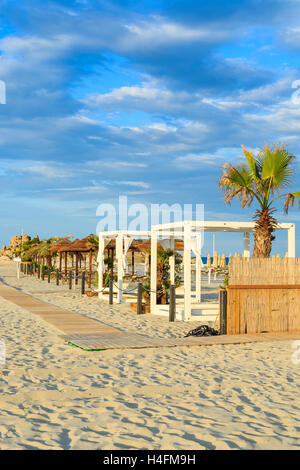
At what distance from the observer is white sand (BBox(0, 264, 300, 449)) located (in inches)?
201

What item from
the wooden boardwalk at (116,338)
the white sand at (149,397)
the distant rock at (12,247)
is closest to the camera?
the white sand at (149,397)

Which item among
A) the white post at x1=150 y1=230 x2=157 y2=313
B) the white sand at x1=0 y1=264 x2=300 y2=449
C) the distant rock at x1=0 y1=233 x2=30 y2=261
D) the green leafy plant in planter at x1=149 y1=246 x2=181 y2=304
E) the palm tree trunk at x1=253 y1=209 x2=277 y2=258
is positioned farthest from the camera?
the distant rock at x1=0 y1=233 x2=30 y2=261

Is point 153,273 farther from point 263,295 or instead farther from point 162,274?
point 263,295

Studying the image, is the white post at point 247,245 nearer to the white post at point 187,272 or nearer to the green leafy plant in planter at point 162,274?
the green leafy plant in planter at point 162,274

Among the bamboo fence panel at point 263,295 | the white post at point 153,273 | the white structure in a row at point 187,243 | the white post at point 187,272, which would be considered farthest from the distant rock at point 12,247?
the bamboo fence panel at point 263,295

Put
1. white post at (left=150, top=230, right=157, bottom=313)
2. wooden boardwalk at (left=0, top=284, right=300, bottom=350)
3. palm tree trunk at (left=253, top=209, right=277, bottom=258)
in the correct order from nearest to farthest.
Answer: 1. wooden boardwalk at (left=0, top=284, right=300, bottom=350)
2. palm tree trunk at (left=253, top=209, right=277, bottom=258)
3. white post at (left=150, top=230, right=157, bottom=313)

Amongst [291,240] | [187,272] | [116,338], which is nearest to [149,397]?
[116,338]

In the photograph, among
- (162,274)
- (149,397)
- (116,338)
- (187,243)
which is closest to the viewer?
(149,397)

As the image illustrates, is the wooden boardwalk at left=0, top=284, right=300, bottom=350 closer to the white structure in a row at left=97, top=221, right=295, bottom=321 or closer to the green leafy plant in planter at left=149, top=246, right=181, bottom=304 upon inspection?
the white structure in a row at left=97, top=221, right=295, bottom=321

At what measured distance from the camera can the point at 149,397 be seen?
21.8 feet

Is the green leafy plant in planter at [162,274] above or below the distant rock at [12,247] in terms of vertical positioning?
below

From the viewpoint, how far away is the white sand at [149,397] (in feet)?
16.7

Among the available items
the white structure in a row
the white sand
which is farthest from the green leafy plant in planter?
the white sand

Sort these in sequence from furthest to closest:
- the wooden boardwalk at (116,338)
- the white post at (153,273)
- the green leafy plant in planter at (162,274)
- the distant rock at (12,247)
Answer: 1. the distant rock at (12,247)
2. the green leafy plant in planter at (162,274)
3. the white post at (153,273)
4. the wooden boardwalk at (116,338)
